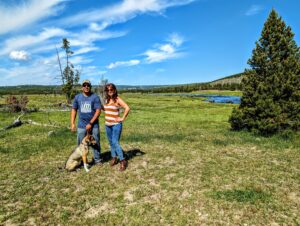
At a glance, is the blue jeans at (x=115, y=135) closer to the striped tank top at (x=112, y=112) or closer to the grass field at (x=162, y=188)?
the striped tank top at (x=112, y=112)

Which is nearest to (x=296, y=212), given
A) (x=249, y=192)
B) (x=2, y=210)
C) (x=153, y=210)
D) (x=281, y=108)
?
(x=249, y=192)

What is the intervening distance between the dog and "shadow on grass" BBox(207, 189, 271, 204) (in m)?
4.88

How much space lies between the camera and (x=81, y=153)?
10273mm

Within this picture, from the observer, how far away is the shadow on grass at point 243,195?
7672mm

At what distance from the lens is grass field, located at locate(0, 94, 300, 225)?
22.7ft

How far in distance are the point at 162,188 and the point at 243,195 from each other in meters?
2.55

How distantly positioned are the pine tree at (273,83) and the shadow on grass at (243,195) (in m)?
9.76

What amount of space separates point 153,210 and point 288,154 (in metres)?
8.63

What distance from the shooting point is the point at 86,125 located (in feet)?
33.6

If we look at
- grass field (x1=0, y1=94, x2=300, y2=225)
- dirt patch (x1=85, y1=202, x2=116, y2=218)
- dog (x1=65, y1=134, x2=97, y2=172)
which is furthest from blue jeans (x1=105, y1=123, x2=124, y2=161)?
dirt patch (x1=85, y1=202, x2=116, y2=218)

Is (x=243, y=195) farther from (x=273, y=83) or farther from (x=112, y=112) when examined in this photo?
(x=273, y=83)

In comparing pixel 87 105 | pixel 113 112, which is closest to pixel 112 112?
pixel 113 112

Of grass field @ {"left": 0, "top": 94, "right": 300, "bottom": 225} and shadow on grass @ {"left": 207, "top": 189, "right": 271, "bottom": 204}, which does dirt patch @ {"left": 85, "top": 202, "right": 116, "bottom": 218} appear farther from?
shadow on grass @ {"left": 207, "top": 189, "right": 271, "bottom": 204}

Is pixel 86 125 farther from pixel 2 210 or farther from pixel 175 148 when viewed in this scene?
pixel 175 148
